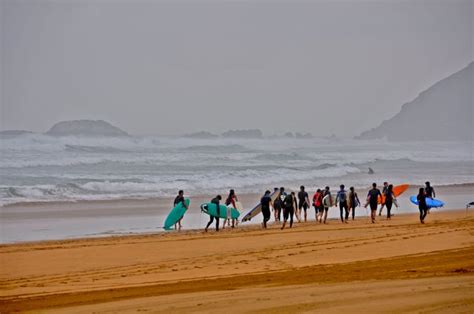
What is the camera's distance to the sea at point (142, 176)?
24.1 metres

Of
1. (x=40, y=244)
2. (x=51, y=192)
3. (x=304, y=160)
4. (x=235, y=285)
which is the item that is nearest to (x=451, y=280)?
(x=235, y=285)

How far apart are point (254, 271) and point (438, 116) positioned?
11717 centimetres

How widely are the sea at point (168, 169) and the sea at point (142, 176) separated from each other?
0.06 m

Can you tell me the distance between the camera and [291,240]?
17906 mm

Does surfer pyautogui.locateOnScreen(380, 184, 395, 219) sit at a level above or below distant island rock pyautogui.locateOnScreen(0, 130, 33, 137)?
below

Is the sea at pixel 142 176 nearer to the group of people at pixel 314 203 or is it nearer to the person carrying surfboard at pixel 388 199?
the group of people at pixel 314 203

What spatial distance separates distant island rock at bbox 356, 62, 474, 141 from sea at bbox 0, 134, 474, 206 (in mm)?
36731

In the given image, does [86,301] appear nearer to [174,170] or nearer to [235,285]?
[235,285]

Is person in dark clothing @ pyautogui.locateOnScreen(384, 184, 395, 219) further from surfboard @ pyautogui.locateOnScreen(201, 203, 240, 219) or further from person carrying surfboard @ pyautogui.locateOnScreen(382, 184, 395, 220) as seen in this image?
surfboard @ pyautogui.locateOnScreen(201, 203, 240, 219)

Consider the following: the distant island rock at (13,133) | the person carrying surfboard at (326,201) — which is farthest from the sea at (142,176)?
the person carrying surfboard at (326,201)

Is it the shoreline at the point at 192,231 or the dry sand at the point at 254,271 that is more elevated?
the shoreline at the point at 192,231

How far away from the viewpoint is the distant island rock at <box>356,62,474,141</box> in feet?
372

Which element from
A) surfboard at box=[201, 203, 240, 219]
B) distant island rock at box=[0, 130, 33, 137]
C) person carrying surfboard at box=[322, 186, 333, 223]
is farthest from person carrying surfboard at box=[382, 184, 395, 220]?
→ distant island rock at box=[0, 130, 33, 137]

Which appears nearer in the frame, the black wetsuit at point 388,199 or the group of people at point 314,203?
the group of people at point 314,203
